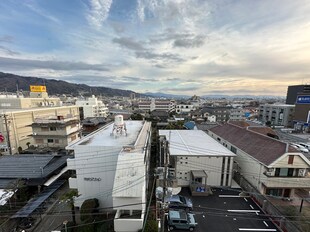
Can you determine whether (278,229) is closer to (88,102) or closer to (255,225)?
(255,225)

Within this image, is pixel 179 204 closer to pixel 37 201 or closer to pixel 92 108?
pixel 37 201

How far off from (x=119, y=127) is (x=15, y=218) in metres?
12.3

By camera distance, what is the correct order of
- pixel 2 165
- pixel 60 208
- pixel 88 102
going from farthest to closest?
pixel 88 102 → pixel 2 165 → pixel 60 208

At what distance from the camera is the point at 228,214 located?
1527cm

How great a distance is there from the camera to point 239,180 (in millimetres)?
20547

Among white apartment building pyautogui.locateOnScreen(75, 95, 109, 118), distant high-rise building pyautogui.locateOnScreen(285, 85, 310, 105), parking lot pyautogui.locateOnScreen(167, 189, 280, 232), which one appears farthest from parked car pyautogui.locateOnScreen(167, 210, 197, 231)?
distant high-rise building pyautogui.locateOnScreen(285, 85, 310, 105)

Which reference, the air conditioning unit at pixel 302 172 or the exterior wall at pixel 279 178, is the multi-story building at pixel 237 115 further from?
the exterior wall at pixel 279 178

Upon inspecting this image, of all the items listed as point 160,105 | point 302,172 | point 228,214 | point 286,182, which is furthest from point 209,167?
point 160,105

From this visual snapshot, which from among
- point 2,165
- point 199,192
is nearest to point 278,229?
point 199,192

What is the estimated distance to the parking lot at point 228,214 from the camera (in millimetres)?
13711

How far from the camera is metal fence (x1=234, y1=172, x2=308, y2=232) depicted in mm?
12469

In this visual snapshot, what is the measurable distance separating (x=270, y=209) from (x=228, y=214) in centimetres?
372

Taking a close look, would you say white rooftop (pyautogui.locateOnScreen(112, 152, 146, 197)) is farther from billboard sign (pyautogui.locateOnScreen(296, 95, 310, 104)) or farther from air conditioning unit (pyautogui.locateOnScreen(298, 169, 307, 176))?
billboard sign (pyautogui.locateOnScreen(296, 95, 310, 104))

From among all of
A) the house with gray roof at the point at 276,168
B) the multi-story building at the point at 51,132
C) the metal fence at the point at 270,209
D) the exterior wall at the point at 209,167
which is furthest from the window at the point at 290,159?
the multi-story building at the point at 51,132
